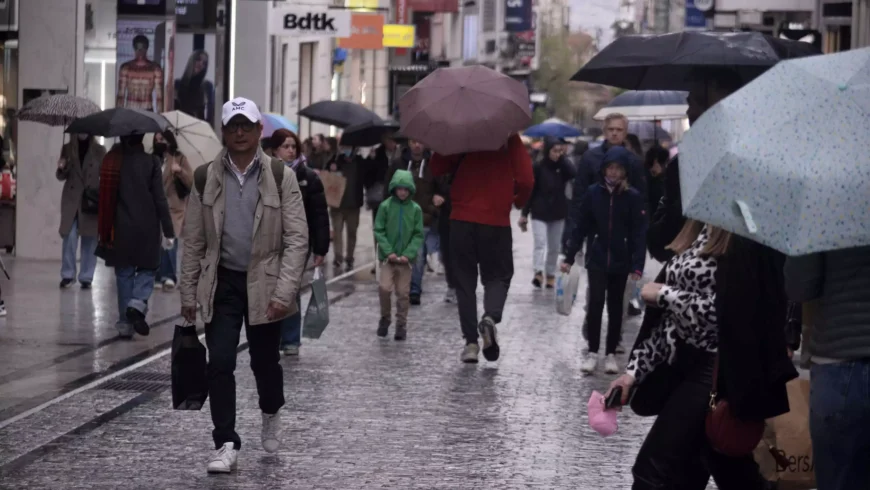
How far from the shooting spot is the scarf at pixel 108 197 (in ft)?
43.0

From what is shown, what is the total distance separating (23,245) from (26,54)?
245 centimetres

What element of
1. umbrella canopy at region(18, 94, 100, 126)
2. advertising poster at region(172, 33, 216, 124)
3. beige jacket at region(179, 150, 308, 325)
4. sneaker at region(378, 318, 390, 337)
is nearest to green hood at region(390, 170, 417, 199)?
sneaker at region(378, 318, 390, 337)

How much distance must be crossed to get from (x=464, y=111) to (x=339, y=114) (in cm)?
Answer: 1113

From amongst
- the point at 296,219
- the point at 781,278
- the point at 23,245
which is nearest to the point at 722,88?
the point at 296,219

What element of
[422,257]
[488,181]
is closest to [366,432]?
[488,181]

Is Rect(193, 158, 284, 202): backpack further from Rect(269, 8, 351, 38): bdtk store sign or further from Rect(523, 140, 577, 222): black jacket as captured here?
Rect(269, 8, 351, 38): bdtk store sign

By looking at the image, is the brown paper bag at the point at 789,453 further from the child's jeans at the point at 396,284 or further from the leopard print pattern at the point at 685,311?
the child's jeans at the point at 396,284

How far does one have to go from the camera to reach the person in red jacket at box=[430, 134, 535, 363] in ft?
38.1

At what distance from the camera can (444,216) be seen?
1714cm

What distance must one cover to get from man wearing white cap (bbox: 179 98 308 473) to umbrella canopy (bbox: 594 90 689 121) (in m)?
14.2

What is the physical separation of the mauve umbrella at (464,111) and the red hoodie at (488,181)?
0.72 feet

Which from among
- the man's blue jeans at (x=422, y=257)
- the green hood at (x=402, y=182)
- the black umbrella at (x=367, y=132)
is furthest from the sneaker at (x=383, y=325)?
the black umbrella at (x=367, y=132)

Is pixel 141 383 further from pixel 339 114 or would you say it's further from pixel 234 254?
pixel 339 114

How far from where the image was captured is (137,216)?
13.2 meters
